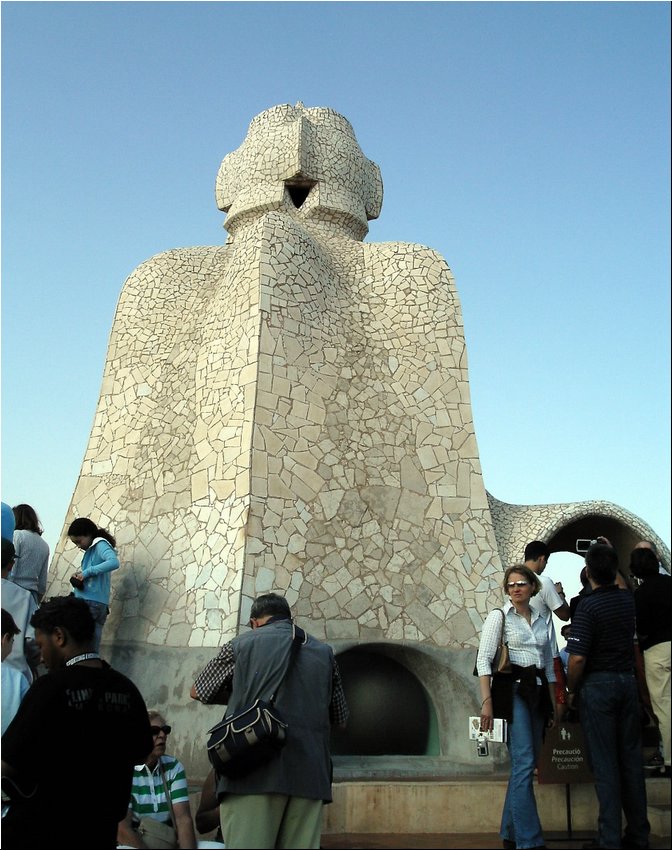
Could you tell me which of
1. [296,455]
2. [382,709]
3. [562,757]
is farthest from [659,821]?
[296,455]

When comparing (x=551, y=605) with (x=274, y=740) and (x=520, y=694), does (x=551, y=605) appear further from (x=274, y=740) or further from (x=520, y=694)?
(x=274, y=740)

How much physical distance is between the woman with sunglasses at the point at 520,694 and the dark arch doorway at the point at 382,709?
3387 millimetres

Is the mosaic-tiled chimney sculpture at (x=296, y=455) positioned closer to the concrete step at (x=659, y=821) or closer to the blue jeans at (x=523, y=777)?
the concrete step at (x=659, y=821)

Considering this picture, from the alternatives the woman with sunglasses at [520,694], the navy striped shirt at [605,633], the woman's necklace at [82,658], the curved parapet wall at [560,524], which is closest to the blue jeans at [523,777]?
the woman with sunglasses at [520,694]

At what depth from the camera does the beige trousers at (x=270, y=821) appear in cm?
340

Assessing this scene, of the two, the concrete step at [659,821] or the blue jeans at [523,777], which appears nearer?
the blue jeans at [523,777]

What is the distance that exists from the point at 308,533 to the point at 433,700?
6.23ft

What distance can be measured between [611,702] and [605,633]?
324mm

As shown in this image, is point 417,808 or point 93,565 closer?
point 417,808

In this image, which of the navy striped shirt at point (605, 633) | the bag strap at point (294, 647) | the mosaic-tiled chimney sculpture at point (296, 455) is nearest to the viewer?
the bag strap at point (294, 647)

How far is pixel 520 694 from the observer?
4.67 m

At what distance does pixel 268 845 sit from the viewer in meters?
3.41

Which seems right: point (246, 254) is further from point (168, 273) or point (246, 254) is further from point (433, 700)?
point (433, 700)

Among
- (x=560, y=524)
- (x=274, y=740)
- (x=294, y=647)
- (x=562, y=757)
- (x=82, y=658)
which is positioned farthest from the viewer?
(x=560, y=524)
